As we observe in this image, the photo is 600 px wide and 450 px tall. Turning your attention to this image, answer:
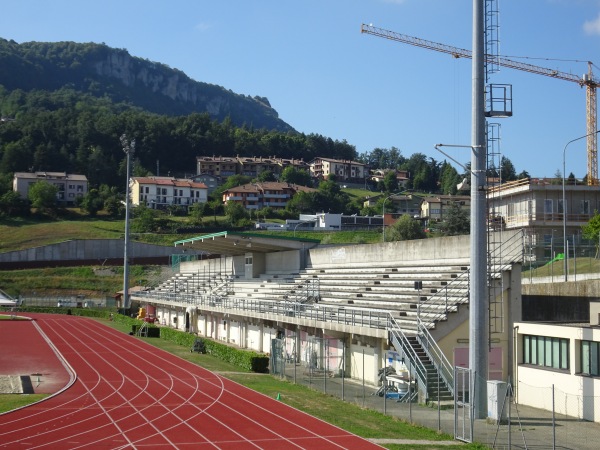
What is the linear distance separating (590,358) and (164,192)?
5319 inches

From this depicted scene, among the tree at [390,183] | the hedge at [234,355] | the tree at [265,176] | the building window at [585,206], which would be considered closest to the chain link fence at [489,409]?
the hedge at [234,355]

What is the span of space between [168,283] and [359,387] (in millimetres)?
46776

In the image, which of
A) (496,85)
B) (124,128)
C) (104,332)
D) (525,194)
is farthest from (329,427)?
(124,128)

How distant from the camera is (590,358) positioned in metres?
21.3

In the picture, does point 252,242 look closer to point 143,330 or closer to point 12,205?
point 143,330

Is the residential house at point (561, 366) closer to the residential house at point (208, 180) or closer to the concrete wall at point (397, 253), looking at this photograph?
the concrete wall at point (397, 253)

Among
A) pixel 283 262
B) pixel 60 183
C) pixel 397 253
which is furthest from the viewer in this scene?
pixel 60 183

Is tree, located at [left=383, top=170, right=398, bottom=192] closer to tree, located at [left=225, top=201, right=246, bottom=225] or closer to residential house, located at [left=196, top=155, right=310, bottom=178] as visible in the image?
residential house, located at [left=196, top=155, right=310, bottom=178]

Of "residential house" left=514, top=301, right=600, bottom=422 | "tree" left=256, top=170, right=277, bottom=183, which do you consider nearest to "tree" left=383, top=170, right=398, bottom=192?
"tree" left=256, top=170, right=277, bottom=183

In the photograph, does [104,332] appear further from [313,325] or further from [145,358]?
[313,325]

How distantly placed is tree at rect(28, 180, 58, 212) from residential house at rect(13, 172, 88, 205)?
1244cm

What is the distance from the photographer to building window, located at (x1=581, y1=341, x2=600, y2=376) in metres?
21.0

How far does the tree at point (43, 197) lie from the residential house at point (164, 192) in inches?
750

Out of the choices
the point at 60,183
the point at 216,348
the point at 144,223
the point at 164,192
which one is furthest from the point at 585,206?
the point at 60,183
